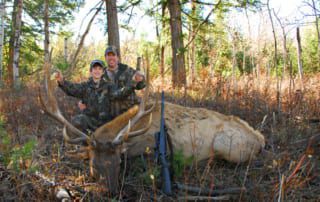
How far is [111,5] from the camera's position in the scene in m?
8.62

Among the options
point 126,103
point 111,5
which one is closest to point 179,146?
point 126,103

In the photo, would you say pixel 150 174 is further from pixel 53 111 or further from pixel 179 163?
pixel 53 111

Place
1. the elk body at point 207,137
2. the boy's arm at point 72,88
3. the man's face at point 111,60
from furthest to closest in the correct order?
1. the man's face at point 111,60
2. the boy's arm at point 72,88
3. the elk body at point 207,137

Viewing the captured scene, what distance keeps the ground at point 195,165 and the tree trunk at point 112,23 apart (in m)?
2.65

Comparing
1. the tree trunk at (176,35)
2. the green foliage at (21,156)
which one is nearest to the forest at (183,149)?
the green foliage at (21,156)

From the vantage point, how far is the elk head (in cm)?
340

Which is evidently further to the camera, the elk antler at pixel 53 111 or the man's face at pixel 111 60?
the man's face at pixel 111 60

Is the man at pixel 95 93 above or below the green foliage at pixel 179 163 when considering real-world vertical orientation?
above

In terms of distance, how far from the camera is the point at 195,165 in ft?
12.7

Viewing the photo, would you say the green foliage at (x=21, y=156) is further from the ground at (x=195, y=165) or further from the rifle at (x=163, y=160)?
the rifle at (x=163, y=160)

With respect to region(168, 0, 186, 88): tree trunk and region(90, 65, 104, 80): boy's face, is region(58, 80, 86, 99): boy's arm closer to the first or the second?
→ region(90, 65, 104, 80): boy's face

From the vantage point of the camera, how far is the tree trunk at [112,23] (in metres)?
8.63

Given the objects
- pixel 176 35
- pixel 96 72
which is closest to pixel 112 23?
pixel 176 35

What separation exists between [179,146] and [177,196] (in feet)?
4.50
